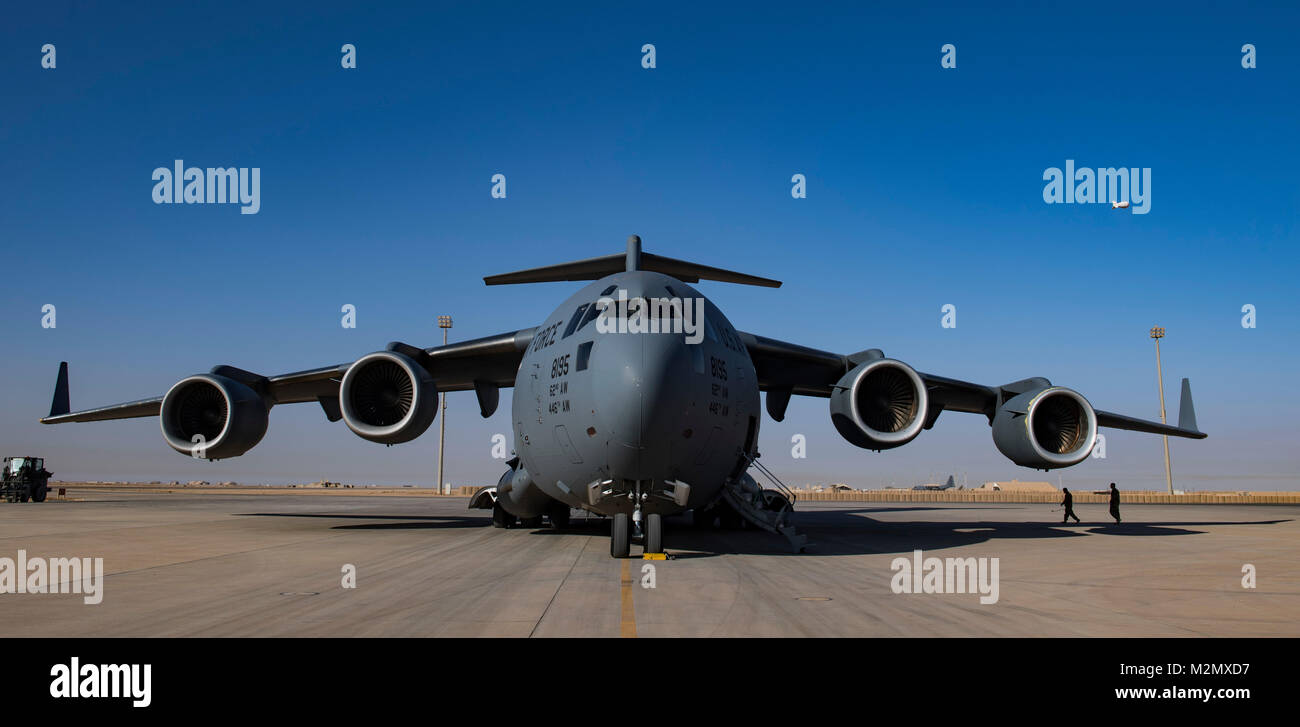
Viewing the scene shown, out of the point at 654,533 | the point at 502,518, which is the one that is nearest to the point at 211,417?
the point at 502,518

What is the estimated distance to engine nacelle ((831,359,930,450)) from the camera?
49.4ft

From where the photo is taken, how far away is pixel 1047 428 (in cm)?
1719

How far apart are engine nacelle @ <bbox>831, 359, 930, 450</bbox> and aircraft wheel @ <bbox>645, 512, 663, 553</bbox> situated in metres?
5.26

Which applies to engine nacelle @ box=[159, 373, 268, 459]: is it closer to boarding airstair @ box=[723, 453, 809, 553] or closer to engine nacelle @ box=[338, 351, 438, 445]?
engine nacelle @ box=[338, 351, 438, 445]

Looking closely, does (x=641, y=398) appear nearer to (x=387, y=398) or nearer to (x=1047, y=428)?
(x=387, y=398)

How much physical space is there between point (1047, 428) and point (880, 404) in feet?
14.1

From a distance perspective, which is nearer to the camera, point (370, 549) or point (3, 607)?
point (3, 607)

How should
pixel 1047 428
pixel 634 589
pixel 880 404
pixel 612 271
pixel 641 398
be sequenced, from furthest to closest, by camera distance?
1. pixel 612 271
2. pixel 1047 428
3. pixel 880 404
4. pixel 641 398
5. pixel 634 589

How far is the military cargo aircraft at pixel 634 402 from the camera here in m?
11.1

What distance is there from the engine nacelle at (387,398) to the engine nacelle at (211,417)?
316 cm
